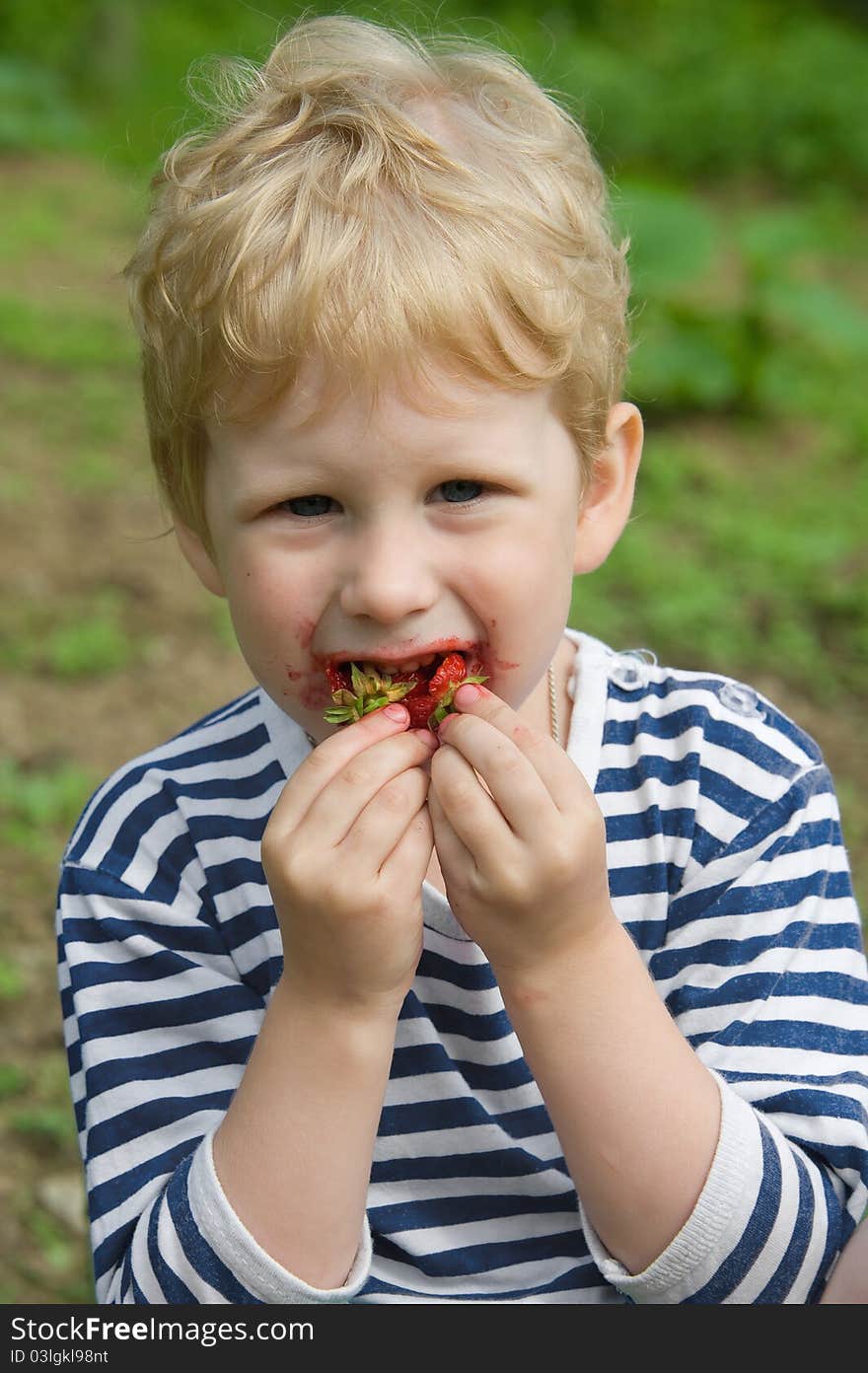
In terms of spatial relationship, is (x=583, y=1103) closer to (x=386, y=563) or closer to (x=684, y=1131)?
(x=684, y=1131)

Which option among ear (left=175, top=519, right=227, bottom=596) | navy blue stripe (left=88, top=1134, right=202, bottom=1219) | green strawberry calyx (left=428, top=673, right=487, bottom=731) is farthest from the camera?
ear (left=175, top=519, right=227, bottom=596)

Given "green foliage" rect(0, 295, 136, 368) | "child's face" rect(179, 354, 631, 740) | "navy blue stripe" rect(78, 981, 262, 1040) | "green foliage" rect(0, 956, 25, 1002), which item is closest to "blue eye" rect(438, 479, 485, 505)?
"child's face" rect(179, 354, 631, 740)

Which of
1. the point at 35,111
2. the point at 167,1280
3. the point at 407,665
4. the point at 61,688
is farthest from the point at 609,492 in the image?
the point at 35,111

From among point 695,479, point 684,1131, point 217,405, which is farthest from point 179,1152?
point 695,479

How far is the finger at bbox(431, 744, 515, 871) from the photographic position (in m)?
1.71

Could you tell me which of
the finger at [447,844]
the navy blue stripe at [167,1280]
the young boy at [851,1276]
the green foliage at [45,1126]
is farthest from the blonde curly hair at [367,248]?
the green foliage at [45,1126]

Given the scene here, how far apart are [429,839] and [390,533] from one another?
1.17ft

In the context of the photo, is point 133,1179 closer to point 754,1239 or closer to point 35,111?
point 754,1239

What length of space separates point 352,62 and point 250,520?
2.23ft

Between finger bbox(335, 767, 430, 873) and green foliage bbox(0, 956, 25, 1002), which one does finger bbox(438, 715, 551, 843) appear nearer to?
finger bbox(335, 767, 430, 873)

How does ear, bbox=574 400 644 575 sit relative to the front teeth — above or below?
above

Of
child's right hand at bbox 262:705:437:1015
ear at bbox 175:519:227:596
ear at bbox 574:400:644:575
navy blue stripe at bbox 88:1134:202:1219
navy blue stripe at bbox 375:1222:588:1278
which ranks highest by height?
ear at bbox 574:400:644:575

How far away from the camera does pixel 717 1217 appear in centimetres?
177

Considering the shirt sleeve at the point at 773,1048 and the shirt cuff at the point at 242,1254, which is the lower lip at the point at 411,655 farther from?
the shirt cuff at the point at 242,1254
